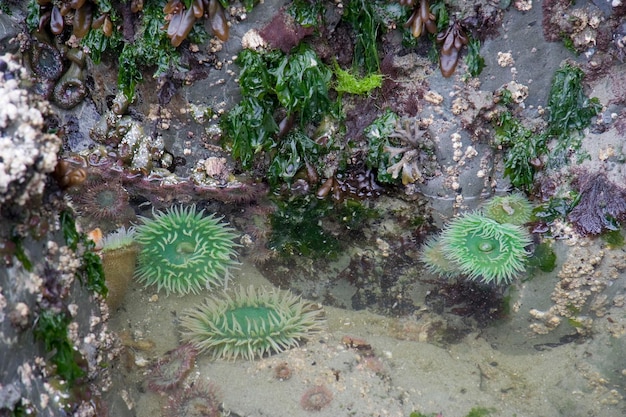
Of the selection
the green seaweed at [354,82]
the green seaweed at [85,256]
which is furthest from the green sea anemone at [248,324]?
the green seaweed at [354,82]

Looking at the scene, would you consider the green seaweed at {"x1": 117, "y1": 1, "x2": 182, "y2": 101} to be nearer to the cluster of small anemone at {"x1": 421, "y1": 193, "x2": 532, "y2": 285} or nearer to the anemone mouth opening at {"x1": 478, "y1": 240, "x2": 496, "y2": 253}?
the cluster of small anemone at {"x1": 421, "y1": 193, "x2": 532, "y2": 285}

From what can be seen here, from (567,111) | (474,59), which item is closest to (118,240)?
(474,59)

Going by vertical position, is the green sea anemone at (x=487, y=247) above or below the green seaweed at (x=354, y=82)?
below

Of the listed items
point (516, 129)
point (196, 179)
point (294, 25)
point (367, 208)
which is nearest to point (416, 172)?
point (367, 208)

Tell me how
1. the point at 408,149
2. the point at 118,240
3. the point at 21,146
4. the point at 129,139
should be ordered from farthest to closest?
1. the point at 129,139
2. the point at 408,149
3. the point at 118,240
4. the point at 21,146

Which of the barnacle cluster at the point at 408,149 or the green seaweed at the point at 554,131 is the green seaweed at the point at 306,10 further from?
the green seaweed at the point at 554,131

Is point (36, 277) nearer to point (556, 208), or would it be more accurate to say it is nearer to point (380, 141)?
point (380, 141)
